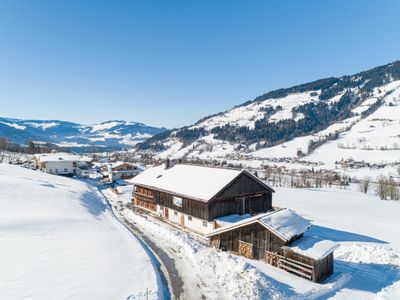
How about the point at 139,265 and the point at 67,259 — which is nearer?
the point at 67,259

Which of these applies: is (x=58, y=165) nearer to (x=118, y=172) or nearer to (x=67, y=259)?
(x=118, y=172)

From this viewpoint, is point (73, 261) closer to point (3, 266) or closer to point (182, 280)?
point (3, 266)

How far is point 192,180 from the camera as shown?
38.4 metres

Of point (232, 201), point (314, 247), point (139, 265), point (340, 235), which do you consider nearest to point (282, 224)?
point (314, 247)

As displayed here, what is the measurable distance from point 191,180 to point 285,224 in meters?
16.9

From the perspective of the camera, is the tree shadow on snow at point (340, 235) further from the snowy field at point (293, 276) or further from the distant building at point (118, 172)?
the distant building at point (118, 172)

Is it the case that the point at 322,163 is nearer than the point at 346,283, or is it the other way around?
the point at 346,283

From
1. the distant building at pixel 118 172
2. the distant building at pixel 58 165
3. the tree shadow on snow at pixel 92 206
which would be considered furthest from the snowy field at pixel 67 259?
the distant building at pixel 58 165

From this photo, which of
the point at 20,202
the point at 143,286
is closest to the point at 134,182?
the point at 20,202

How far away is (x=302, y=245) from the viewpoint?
73.5 feet

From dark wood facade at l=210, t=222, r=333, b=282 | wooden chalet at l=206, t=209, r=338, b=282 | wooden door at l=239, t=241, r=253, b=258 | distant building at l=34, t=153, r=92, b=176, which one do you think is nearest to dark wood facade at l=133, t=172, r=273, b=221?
dark wood facade at l=210, t=222, r=333, b=282

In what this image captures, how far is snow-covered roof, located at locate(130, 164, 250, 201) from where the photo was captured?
113 feet

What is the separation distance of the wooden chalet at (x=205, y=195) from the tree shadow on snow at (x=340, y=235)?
7.03 metres

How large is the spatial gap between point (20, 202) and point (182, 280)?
26882 millimetres
